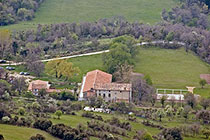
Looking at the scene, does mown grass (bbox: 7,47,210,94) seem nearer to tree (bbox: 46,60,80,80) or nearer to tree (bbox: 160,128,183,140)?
tree (bbox: 46,60,80,80)

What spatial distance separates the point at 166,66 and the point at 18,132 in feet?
169

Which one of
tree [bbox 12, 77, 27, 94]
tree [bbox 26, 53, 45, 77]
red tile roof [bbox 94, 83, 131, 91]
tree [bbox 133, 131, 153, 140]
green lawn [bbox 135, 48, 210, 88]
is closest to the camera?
tree [bbox 133, 131, 153, 140]

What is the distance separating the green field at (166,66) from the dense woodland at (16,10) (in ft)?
128

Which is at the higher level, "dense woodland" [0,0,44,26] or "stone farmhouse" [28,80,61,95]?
"dense woodland" [0,0,44,26]

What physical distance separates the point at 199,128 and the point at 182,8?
8451 cm

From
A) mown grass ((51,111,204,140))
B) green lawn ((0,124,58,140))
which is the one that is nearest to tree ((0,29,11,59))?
mown grass ((51,111,204,140))

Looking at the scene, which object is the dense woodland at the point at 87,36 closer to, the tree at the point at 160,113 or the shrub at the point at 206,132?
the tree at the point at 160,113

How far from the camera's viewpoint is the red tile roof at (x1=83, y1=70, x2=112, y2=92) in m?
90.7

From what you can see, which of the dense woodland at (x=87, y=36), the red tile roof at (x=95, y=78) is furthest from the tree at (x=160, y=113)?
the dense woodland at (x=87, y=36)

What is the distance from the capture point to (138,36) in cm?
12531

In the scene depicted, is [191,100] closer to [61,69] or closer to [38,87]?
[61,69]

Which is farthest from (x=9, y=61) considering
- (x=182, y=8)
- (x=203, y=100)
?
(x=182, y=8)

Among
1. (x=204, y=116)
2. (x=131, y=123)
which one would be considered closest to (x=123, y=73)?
(x=131, y=123)

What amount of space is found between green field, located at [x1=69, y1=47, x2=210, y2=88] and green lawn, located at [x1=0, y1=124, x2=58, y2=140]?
35.6 m
